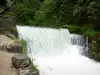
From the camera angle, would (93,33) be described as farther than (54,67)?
Yes

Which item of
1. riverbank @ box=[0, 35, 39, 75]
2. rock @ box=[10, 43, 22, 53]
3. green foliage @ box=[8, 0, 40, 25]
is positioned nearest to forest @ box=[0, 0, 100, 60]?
green foliage @ box=[8, 0, 40, 25]

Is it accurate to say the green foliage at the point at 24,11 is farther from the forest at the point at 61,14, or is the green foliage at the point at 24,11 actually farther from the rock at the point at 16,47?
the rock at the point at 16,47

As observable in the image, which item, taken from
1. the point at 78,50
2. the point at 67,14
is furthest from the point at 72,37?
the point at 67,14

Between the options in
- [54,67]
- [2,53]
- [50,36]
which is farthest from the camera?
[50,36]

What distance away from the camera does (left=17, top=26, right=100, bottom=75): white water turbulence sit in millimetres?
13227

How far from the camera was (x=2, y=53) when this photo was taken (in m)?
9.55

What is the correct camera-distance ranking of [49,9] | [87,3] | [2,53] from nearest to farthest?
[2,53]
[87,3]
[49,9]

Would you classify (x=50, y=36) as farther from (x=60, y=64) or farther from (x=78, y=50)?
(x=60, y=64)

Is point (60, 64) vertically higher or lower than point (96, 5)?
lower

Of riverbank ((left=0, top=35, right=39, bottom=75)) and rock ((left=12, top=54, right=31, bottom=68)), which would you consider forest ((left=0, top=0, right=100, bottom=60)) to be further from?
rock ((left=12, top=54, right=31, bottom=68))

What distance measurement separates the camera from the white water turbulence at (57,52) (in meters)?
13.2

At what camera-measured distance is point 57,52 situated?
52.9ft

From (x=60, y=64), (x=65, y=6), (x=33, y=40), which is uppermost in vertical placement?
(x=65, y=6)

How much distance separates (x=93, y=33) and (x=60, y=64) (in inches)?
170
